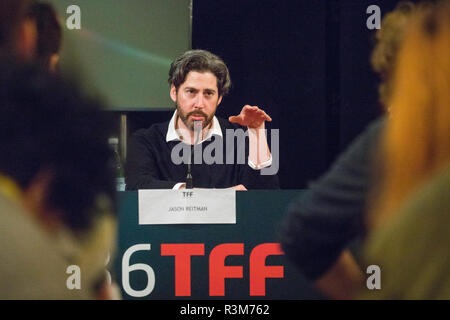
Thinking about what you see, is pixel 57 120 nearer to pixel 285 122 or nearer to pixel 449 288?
pixel 285 122

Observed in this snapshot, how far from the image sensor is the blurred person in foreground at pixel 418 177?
2865 mm

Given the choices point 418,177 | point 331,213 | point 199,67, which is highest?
point 199,67

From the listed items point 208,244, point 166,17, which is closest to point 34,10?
point 166,17

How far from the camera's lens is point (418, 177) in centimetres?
287

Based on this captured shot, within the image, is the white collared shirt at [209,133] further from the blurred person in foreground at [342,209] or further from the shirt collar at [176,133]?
the blurred person in foreground at [342,209]

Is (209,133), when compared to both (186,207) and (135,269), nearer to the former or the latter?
(186,207)

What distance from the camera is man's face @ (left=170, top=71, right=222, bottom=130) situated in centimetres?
298

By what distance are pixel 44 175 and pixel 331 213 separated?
1.48 m

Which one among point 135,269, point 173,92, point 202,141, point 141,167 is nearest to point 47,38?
point 173,92

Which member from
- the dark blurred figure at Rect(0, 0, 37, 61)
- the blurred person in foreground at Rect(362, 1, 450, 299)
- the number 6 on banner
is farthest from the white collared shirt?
the dark blurred figure at Rect(0, 0, 37, 61)

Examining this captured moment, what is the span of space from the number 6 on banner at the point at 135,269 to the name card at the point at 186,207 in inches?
5.7

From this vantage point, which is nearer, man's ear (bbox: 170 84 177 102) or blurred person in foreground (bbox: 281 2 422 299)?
blurred person in foreground (bbox: 281 2 422 299)

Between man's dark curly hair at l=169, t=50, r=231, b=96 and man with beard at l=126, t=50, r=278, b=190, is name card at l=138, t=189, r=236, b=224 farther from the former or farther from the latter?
man's dark curly hair at l=169, t=50, r=231, b=96

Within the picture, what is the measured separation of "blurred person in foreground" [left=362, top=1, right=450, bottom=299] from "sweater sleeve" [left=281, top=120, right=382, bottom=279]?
9cm
